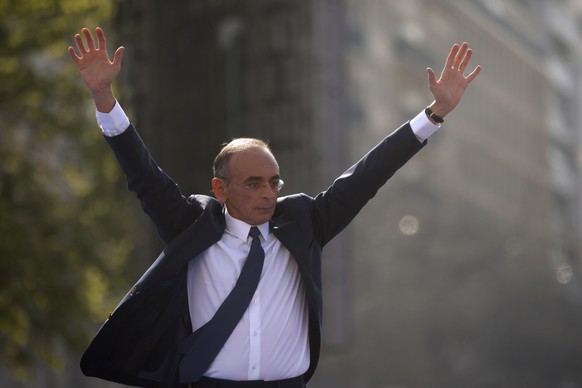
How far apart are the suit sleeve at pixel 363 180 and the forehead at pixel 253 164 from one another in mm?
304

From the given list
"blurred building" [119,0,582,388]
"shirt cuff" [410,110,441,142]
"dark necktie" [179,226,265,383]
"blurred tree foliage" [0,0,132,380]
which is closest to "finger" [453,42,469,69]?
"shirt cuff" [410,110,441,142]

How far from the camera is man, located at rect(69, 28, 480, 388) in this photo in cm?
483

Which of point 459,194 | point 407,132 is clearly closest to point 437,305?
point 459,194

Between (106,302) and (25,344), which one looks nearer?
(25,344)

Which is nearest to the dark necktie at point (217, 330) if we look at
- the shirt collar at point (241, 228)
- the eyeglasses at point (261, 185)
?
the shirt collar at point (241, 228)

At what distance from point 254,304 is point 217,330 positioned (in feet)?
0.52

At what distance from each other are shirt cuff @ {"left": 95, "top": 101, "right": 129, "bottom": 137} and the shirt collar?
505 mm

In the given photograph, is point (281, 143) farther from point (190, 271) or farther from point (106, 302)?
point (190, 271)

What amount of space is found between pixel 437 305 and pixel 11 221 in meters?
33.3

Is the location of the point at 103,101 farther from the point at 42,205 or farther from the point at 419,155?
the point at 419,155

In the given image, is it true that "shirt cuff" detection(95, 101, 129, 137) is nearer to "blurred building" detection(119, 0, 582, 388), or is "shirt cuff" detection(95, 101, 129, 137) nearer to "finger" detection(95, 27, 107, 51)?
"finger" detection(95, 27, 107, 51)

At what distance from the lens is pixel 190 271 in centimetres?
498

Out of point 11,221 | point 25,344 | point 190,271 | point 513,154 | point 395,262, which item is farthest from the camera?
point 513,154

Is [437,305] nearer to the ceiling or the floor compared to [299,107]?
nearer to the ceiling
